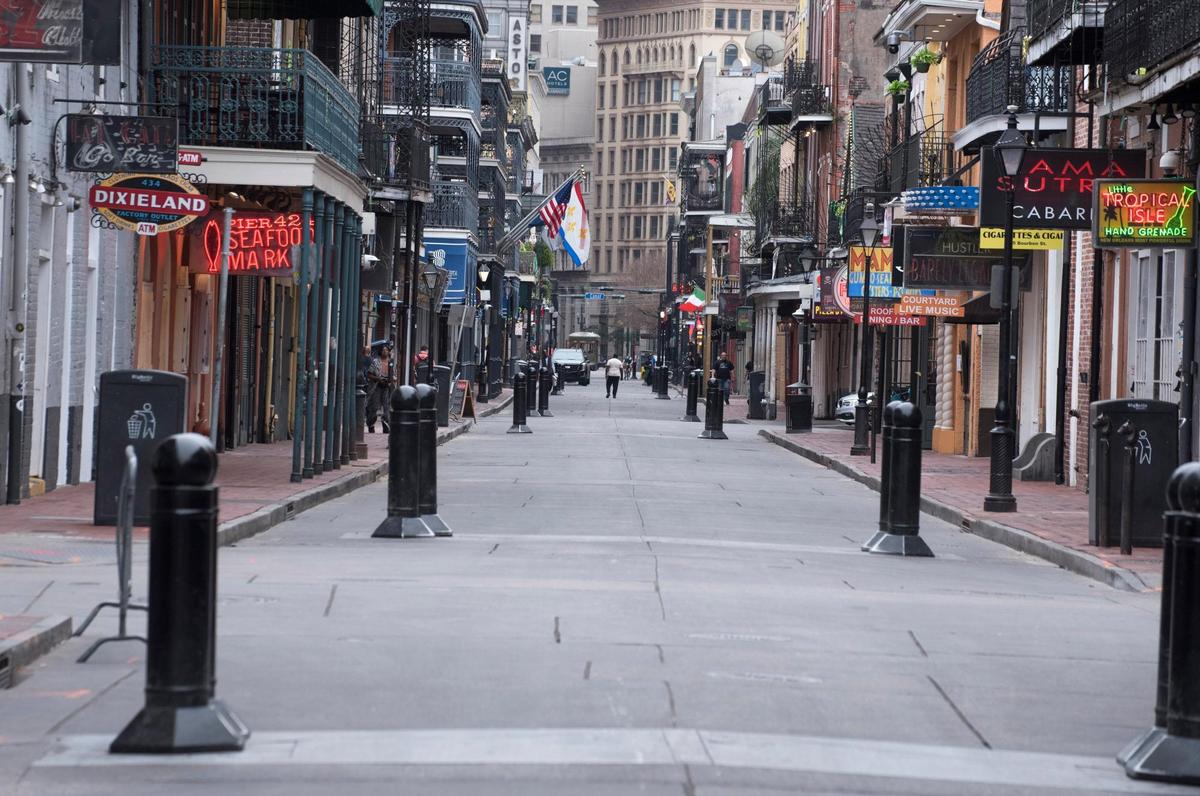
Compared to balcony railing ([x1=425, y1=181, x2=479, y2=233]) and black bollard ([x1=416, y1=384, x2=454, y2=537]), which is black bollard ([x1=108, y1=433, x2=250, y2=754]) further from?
balcony railing ([x1=425, y1=181, x2=479, y2=233])

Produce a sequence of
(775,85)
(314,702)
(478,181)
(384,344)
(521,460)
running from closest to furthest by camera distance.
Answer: (314,702) → (521,460) → (384,344) → (775,85) → (478,181)

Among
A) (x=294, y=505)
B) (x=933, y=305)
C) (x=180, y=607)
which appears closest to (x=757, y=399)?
(x=933, y=305)

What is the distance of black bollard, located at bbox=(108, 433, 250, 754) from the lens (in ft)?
23.2

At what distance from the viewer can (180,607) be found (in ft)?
23.3

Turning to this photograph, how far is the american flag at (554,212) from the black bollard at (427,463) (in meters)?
31.4

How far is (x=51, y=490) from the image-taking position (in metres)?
20.0

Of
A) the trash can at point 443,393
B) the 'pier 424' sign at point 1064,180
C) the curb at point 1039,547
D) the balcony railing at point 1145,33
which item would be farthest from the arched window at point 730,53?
the balcony railing at point 1145,33

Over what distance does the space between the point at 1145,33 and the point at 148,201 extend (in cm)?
1034

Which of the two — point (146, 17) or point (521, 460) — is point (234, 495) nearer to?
point (146, 17)

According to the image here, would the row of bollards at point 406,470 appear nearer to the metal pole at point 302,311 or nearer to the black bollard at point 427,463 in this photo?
the black bollard at point 427,463

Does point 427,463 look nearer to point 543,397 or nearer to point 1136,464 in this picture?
point 1136,464

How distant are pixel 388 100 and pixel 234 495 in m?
36.3

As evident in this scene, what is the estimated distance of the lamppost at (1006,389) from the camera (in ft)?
69.7

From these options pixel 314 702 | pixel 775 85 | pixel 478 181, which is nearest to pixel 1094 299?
pixel 314 702
